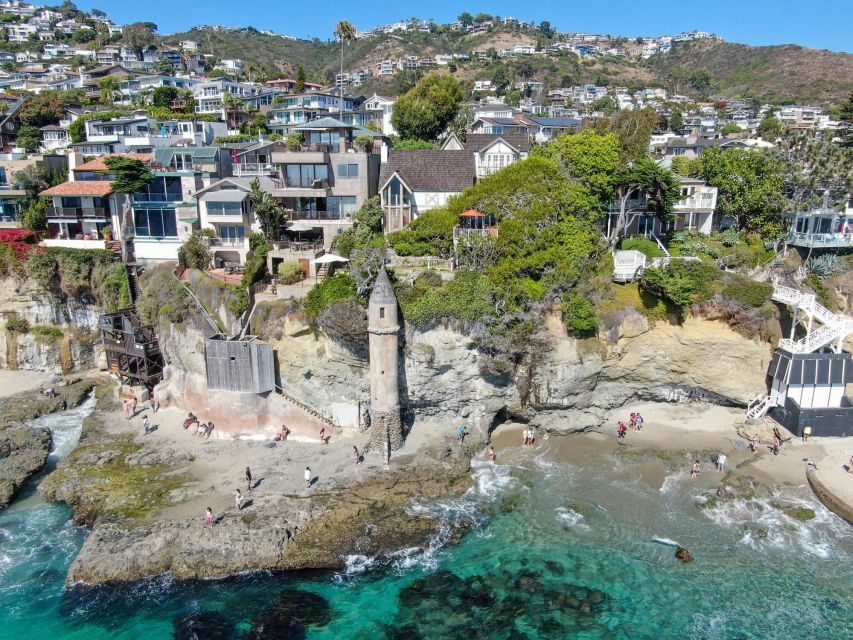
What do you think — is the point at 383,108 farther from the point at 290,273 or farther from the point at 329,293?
the point at 329,293

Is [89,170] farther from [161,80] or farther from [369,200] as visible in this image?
[161,80]

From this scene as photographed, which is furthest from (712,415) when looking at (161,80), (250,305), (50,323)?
(161,80)

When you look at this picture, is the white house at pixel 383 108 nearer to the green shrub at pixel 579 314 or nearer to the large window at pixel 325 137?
the large window at pixel 325 137

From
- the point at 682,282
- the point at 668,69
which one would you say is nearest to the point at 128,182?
the point at 682,282

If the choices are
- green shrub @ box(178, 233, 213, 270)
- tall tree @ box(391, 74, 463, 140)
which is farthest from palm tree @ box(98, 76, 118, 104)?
green shrub @ box(178, 233, 213, 270)

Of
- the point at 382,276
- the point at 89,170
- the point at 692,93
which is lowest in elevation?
the point at 382,276

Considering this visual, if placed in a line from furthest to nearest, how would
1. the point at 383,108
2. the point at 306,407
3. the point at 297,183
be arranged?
the point at 383,108 → the point at 297,183 → the point at 306,407
